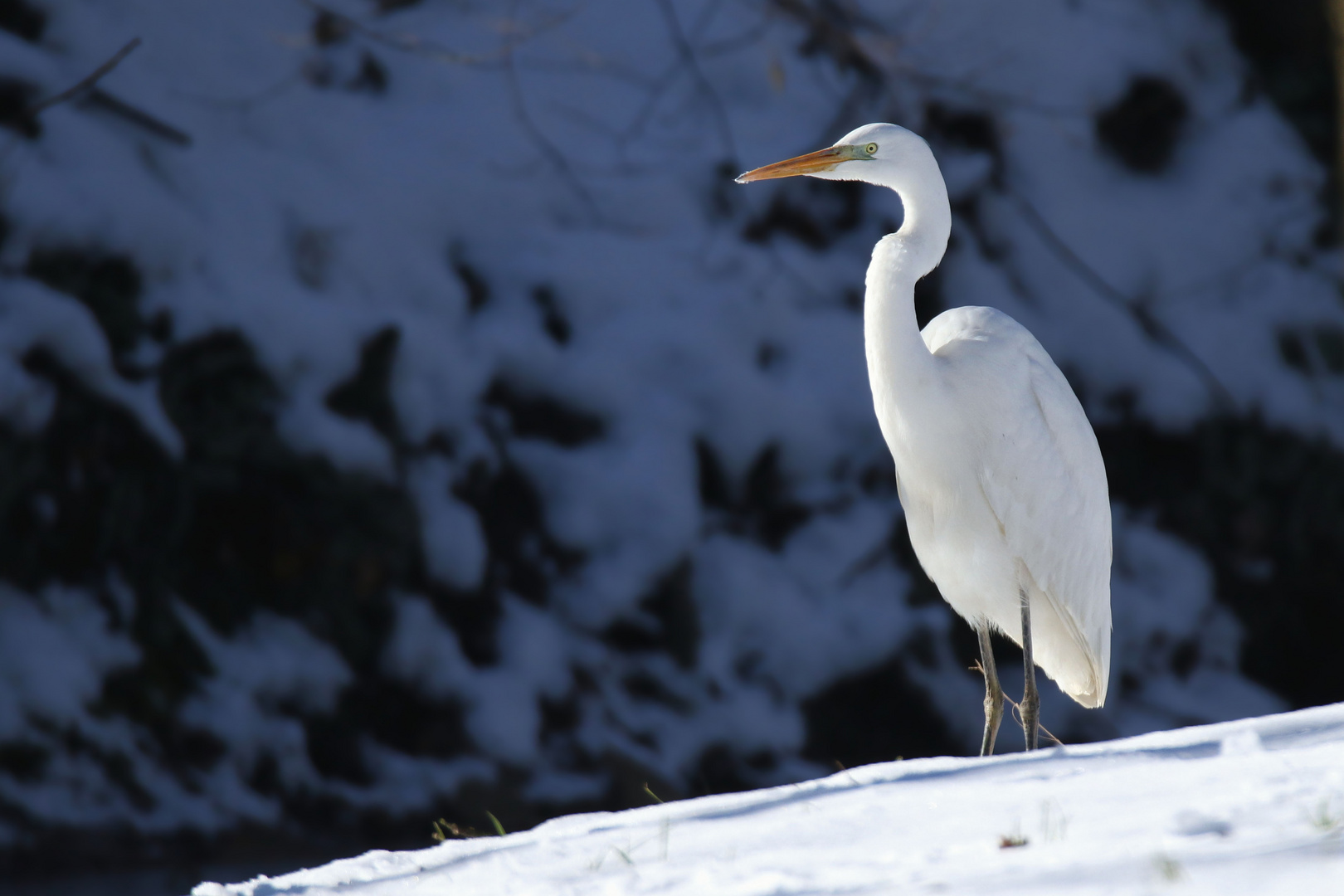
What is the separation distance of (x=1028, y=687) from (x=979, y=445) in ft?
1.67

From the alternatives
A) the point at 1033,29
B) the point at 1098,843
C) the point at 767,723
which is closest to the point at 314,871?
the point at 1098,843

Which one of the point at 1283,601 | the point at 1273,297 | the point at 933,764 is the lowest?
the point at 933,764

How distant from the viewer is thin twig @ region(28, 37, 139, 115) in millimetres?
3674

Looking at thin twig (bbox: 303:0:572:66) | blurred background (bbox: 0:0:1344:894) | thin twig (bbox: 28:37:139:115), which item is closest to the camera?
blurred background (bbox: 0:0:1344:894)

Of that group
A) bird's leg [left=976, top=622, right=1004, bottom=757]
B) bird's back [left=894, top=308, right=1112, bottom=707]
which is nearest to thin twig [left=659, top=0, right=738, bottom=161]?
bird's back [left=894, top=308, right=1112, bottom=707]

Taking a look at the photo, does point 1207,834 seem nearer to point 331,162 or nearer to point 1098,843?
point 1098,843

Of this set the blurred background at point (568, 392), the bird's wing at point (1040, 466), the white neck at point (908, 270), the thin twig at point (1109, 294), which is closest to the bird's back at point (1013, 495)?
the bird's wing at point (1040, 466)

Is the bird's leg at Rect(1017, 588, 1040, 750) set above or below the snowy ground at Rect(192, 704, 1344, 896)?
above

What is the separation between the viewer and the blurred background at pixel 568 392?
136 inches

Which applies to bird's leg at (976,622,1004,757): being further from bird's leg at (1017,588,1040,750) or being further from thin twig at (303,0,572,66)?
thin twig at (303,0,572,66)

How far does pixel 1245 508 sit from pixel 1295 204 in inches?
55.6

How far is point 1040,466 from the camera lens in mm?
2506

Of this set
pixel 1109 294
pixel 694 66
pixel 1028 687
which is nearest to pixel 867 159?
pixel 1028 687

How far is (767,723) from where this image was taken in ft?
13.1
